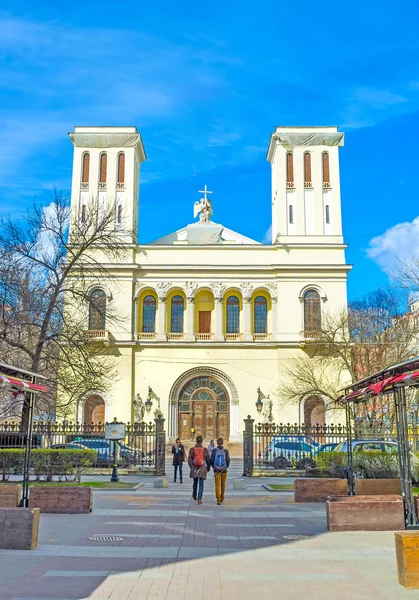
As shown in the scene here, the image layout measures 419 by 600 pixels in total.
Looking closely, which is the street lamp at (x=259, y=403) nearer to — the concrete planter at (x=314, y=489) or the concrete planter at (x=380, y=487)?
the concrete planter at (x=314, y=489)

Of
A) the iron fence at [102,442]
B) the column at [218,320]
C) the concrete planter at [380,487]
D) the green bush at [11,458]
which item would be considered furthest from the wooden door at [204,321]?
the concrete planter at [380,487]

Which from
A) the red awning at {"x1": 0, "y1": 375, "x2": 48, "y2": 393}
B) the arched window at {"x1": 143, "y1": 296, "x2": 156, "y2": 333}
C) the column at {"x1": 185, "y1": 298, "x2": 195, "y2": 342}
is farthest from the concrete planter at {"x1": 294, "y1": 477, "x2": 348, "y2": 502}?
the arched window at {"x1": 143, "y1": 296, "x2": 156, "y2": 333}

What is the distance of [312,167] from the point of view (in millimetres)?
46281

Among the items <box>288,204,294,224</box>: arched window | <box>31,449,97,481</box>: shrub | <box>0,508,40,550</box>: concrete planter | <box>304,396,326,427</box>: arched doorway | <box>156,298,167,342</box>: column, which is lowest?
<box>0,508,40,550</box>: concrete planter

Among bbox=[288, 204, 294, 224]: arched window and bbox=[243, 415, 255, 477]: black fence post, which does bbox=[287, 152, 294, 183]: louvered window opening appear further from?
bbox=[243, 415, 255, 477]: black fence post

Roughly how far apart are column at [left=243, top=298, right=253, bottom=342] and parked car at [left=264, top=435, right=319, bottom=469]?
13930mm

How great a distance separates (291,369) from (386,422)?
29.5 feet

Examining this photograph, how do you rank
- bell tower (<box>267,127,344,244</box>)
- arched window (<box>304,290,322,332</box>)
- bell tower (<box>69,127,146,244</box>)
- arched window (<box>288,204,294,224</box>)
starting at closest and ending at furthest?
arched window (<box>304,290,322,332</box>) < bell tower (<box>267,127,344,244</box>) < arched window (<box>288,204,294,224</box>) < bell tower (<box>69,127,146,244</box>)

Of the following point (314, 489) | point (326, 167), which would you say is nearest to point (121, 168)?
point (326, 167)

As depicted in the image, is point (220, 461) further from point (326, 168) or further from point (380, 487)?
point (326, 168)

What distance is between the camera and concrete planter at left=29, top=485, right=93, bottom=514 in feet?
47.3

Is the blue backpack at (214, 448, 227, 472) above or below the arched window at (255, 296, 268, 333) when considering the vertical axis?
below

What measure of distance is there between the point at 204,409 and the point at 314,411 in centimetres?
729

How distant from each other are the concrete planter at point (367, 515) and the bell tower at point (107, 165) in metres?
35.6
